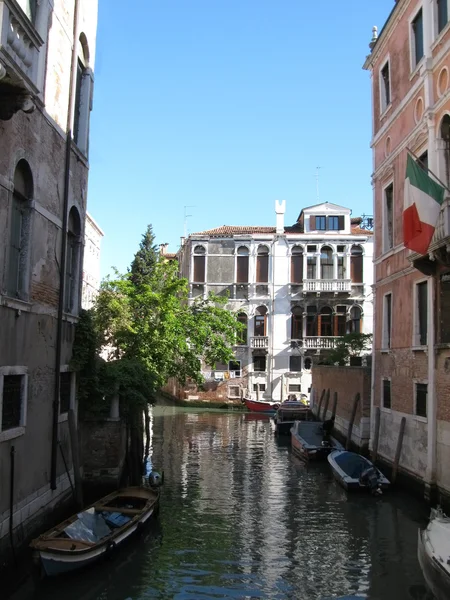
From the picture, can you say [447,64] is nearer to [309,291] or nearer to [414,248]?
[414,248]

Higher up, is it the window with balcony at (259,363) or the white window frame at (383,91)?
the white window frame at (383,91)

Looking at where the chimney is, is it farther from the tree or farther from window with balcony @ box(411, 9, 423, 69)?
window with balcony @ box(411, 9, 423, 69)

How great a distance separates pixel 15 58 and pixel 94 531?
600 centimetres

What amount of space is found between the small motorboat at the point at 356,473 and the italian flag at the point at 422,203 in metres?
4.96

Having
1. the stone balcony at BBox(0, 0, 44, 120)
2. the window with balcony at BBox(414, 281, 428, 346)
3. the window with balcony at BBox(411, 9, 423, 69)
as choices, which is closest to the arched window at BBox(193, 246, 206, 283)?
the window with balcony at BBox(411, 9, 423, 69)

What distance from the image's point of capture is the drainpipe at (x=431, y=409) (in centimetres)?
1055

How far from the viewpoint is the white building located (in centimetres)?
3269

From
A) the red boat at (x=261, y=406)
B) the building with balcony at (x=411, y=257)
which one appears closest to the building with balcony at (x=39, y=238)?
the building with balcony at (x=411, y=257)

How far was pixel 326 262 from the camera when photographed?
103 feet

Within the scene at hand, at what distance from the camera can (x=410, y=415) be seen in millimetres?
11938

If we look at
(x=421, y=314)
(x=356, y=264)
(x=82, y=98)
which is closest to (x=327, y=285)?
(x=356, y=264)

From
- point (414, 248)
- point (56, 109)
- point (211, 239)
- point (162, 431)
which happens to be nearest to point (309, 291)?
point (211, 239)

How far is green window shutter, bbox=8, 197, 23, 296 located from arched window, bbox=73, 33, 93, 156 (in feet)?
9.57

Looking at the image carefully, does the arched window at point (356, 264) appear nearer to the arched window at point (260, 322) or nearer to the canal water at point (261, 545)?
the arched window at point (260, 322)
